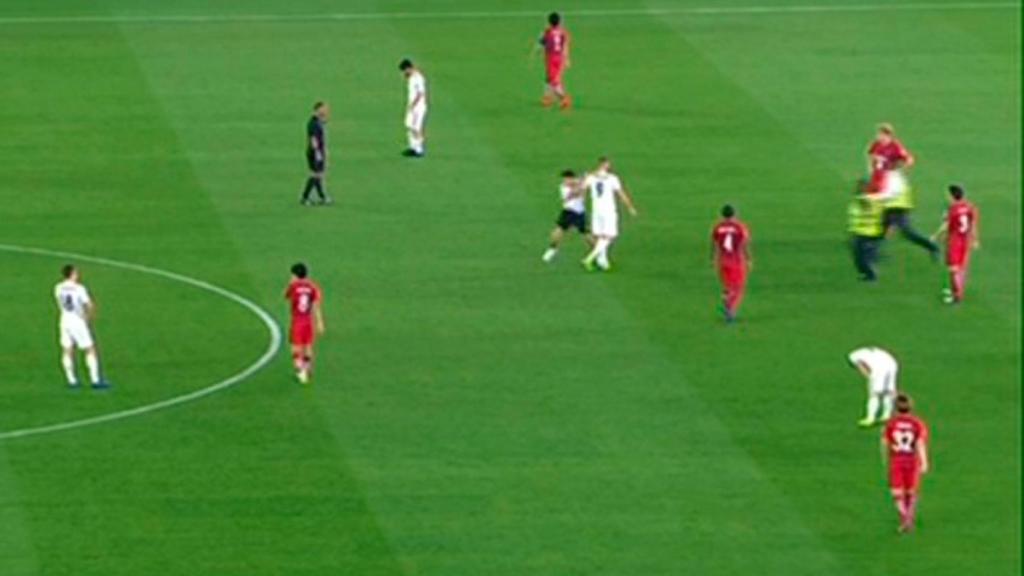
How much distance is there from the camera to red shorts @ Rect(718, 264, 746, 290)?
48844 millimetres

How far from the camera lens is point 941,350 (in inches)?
1901

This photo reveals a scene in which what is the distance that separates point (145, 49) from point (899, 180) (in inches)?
660

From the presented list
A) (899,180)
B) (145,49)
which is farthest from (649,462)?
(145,49)

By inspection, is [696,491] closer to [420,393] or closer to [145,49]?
[420,393]

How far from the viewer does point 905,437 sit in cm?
4028

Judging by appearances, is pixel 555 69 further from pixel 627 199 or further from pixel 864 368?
pixel 864 368

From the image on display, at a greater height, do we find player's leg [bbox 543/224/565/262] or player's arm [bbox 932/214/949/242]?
player's arm [bbox 932/214/949/242]

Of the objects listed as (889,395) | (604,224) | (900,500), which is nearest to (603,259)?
(604,224)

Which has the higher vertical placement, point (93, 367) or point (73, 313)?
point (73, 313)

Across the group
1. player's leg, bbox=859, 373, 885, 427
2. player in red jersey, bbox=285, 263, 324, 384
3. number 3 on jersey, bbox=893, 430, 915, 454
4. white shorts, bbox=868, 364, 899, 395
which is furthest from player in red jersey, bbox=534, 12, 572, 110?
number 3 on jersey, bbox=893, 430, 915, 454

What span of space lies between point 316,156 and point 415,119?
11.3ft

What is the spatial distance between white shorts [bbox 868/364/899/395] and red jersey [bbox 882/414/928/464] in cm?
375

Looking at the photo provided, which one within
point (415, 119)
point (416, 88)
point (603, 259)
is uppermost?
point (416, 88)

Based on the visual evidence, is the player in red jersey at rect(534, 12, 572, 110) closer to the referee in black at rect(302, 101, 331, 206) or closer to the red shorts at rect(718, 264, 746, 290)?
the referee in black at rect(302, 101, 331, 206)
